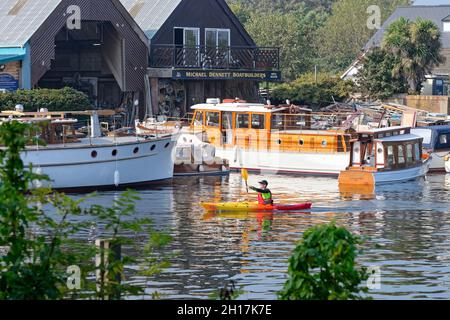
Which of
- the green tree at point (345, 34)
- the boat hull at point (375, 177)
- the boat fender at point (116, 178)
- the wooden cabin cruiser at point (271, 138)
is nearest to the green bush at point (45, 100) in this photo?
the wooden cabin cruiser at point (271, 138)

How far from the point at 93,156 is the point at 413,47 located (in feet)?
118

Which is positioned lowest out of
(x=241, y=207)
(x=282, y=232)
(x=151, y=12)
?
(x=282, y=232)

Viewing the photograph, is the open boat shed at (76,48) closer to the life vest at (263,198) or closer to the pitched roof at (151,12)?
the pitched roof at (151,12)

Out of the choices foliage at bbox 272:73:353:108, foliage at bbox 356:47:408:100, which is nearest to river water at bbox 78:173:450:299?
foliage at bbox 272:73:353:108

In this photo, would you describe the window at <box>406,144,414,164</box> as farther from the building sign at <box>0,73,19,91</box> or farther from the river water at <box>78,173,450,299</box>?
the building sign at <box>0,73,19,91</box>

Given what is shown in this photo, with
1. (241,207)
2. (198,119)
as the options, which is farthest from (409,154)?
(241,207)

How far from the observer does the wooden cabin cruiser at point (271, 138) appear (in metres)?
47.8

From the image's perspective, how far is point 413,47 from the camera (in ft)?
235

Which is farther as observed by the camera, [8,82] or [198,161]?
[8,82]

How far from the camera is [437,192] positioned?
139 ft

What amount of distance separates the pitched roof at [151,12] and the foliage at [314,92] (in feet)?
30.5

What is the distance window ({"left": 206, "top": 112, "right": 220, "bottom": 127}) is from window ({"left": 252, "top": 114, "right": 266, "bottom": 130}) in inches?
69.6

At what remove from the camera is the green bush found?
48.8m

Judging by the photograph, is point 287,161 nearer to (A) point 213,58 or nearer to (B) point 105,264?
(A) point 213,58
